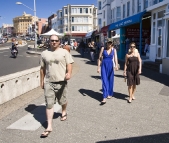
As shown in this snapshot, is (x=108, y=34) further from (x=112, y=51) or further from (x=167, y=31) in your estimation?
(x=112, y=51)

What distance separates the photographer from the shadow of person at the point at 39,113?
4703 millimetres

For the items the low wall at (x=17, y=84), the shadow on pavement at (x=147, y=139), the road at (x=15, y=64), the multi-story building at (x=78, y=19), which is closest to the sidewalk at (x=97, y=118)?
the shadow on pavement at (x=147, y=139)

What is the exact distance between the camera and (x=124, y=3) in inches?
928

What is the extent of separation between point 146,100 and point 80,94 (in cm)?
209

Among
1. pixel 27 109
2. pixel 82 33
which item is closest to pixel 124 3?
pixel 27 109

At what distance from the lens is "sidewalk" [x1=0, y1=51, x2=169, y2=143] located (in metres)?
3.92

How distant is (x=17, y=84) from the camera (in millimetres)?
6637

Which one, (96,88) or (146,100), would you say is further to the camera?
(96,88)

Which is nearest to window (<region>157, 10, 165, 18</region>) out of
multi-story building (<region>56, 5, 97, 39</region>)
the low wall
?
the low wall

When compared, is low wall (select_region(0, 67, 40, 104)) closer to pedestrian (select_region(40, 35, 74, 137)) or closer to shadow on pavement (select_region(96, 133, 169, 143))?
pedestrian (select_region(40, 35, 74, 137))

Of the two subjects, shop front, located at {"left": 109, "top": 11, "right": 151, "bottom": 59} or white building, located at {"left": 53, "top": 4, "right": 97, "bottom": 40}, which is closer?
shop front, located at {"left": 109, "top": 11, "right": 151, "bottom": 59}

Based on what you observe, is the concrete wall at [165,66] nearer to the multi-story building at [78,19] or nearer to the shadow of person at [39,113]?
the shadow of person at [39,113]

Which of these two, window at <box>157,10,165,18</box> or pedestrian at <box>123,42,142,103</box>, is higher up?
window at <box>157,10,165,18</box>

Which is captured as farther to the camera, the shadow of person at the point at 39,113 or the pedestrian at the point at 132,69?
the pedestrian at the point at 132,69
